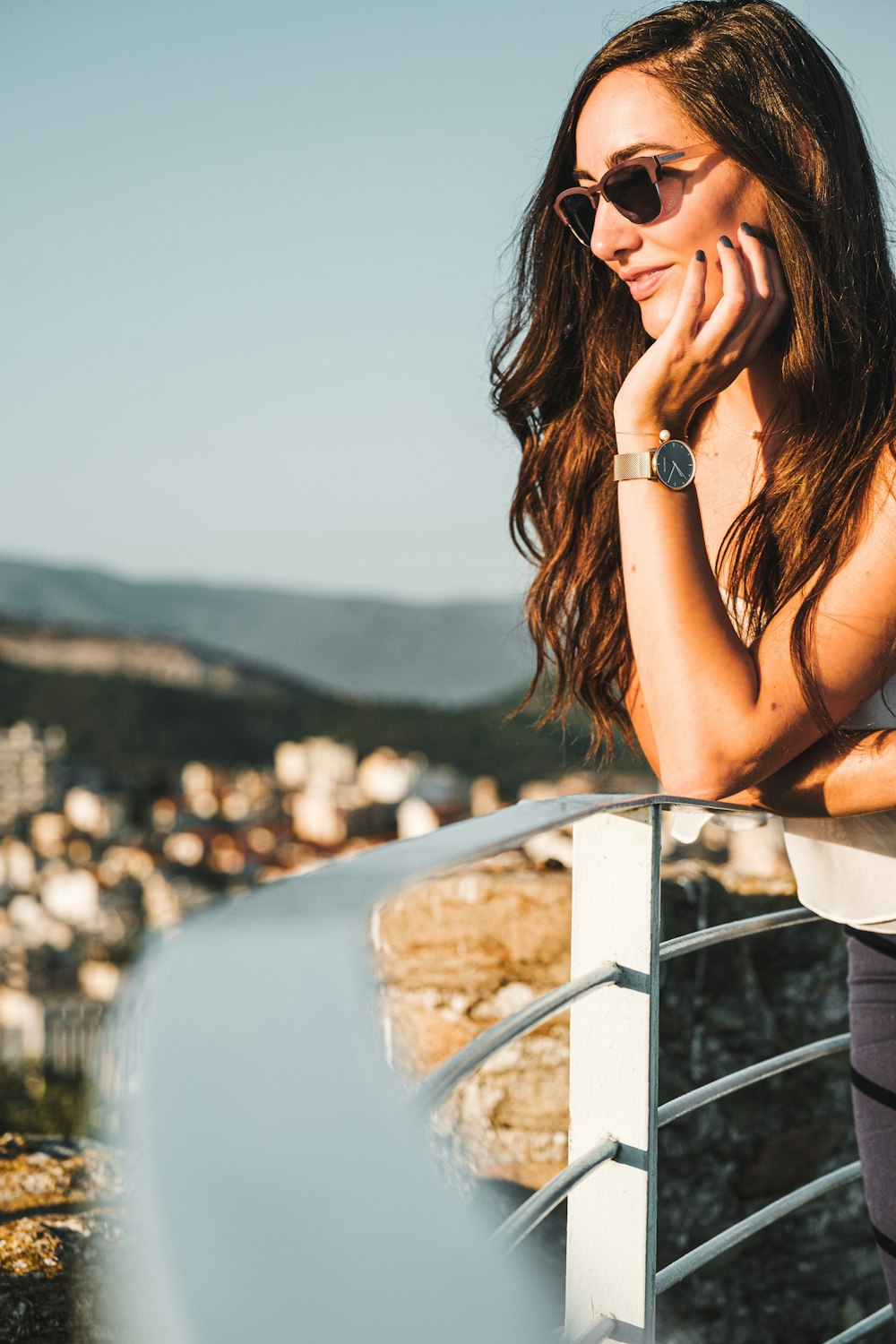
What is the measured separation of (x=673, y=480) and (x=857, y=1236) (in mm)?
2182

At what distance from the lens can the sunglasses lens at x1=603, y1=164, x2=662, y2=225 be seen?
117cm

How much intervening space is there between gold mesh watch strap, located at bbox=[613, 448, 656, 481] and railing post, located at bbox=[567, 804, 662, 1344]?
33 cm

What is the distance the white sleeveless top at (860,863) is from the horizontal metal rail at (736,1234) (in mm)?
347

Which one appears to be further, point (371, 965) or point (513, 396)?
point (513, 396)

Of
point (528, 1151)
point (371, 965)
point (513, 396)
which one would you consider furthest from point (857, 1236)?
point (371, 965)

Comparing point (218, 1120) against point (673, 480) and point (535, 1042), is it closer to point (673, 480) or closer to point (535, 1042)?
point (673, 480)

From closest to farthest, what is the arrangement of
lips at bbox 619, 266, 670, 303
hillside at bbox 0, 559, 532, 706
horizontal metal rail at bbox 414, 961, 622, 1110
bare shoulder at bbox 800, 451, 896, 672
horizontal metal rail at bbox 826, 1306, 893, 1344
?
horizontal metal rail at bbox 414, 961, 622, 1110, bare shoulder at bbox 800, 451, 896, 672, lips at bbox 619, 266, 670, 303, horizontal metal rail at bbox 826, 1306, 893, 1344, hillside at bbox 0, 559, 532, 706

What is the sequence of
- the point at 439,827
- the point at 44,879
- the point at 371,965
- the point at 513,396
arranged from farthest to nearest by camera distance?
the point at 44,879, the point at 513,396, the point at 439,827, the point at 371,965

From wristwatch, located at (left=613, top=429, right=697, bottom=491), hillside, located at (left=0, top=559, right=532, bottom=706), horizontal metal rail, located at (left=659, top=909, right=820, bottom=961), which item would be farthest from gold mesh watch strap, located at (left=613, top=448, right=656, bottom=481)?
hillside, located at (left=0, top=559, right=532, bottom=706)

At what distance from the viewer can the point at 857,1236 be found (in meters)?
2.64

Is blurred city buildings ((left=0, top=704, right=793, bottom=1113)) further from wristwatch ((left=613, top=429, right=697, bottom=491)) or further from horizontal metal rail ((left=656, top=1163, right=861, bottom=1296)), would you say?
wristwatch ((left=613, top=429, right=697, bottom=491))

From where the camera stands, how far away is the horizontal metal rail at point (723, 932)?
1.11 meters

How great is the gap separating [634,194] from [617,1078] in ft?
2.78

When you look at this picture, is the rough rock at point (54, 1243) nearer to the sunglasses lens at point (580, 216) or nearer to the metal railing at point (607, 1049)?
the metal railing at point (607, 1049)
